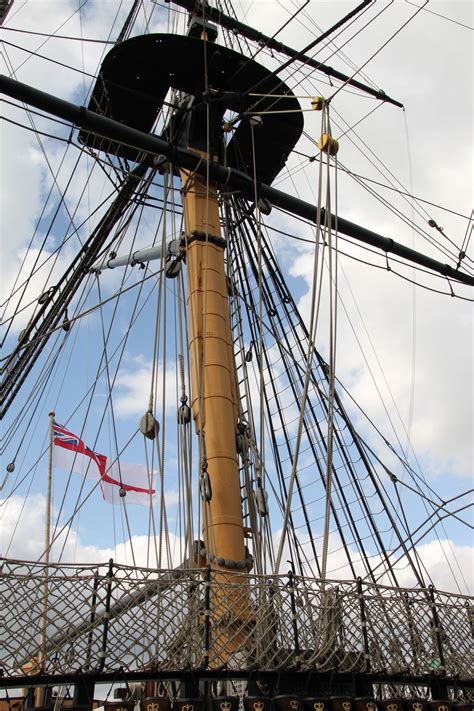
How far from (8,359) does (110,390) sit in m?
1.53

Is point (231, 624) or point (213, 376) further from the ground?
point (213, 376)

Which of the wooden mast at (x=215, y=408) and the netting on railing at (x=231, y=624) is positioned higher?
the wooden mast at (x=215, y=408)

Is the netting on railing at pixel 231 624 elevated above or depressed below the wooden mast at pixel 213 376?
below

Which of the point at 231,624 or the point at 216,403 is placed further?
the point at 216,403

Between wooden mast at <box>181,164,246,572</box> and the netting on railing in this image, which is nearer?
the netting on railing

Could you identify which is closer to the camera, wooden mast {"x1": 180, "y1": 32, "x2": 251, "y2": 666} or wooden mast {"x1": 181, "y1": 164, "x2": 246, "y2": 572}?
wooden mast {"x1": 180, "y1": 32, "x2": 251, "y2": 666}

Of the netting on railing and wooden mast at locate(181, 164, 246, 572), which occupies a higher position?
wooden mast at locate(181, 164, 246, 572)

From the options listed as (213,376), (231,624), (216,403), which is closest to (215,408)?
(216,403)

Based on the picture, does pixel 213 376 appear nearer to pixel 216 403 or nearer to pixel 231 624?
pixel 216 403

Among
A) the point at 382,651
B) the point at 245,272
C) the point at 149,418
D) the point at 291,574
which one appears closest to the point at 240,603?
the point at 291,574

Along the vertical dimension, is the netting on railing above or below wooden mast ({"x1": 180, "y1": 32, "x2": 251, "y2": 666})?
below

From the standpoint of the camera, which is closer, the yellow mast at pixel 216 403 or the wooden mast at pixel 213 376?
the yellow mast at pixel 216 403

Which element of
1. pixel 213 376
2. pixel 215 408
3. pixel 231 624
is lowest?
pixel 231 624

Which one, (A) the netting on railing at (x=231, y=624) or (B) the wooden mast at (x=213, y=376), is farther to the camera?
(B) the wooden mast at (x=213, y=376)
